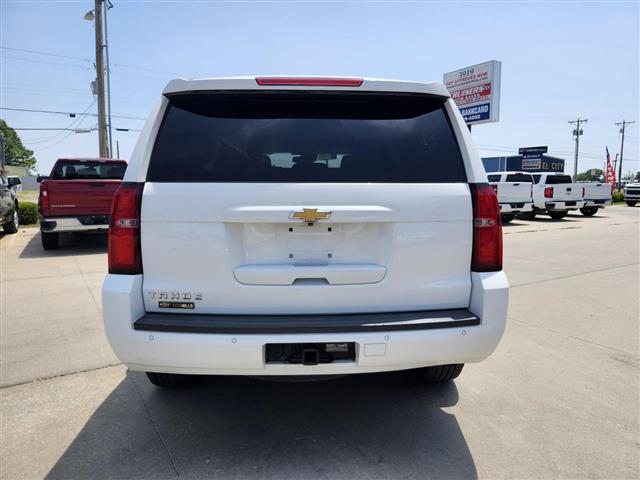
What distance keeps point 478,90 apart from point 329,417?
58.6 feet

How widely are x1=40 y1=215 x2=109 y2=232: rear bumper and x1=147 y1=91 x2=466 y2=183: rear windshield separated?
306 inches

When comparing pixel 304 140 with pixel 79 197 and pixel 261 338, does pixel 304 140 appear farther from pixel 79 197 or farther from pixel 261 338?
pixel 79 197

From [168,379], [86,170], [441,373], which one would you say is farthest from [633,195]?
[168,379]

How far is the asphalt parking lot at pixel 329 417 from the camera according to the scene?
7.85 feet

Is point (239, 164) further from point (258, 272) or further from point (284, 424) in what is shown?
point (284, 424)

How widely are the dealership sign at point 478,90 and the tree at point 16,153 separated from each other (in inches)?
4800

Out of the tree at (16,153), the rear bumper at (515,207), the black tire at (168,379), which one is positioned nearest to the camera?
the black tire at (168,379)

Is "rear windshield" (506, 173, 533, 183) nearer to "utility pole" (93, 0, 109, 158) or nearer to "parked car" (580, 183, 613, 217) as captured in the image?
"parked car" (580, 183, 613, 217)

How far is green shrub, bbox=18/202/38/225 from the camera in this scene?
1487 centimetres

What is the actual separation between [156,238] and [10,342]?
3032 mm

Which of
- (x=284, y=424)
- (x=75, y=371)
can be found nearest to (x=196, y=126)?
(x=284, y=424)

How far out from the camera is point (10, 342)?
163 inches

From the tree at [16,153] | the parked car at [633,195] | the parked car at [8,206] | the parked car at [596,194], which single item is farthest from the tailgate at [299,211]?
the tree at [16,153]

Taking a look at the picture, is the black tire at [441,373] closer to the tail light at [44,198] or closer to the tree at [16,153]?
the tail light at [44,198]
